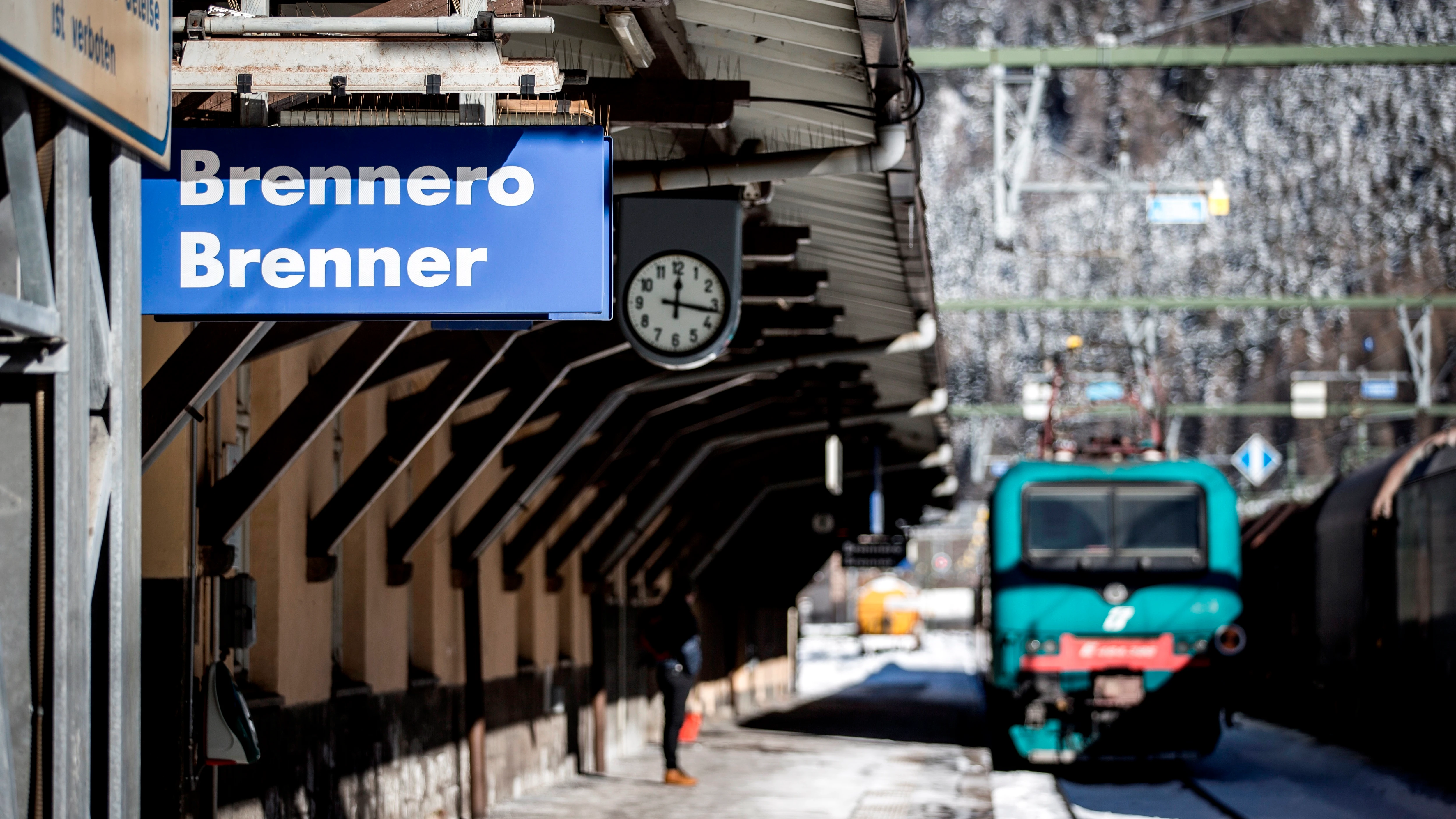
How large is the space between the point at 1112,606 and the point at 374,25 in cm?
1178

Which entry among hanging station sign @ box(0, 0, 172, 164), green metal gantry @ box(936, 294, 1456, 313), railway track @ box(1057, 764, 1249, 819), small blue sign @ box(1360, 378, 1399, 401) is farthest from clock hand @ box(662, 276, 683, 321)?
small blue sign @ box(1360, 378, 1399, 401)

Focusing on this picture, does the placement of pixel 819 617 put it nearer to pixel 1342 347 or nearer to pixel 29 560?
pixel 1342 347

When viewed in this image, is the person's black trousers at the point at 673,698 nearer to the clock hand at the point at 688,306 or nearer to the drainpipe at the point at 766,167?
the clock hand at the point at 688,306

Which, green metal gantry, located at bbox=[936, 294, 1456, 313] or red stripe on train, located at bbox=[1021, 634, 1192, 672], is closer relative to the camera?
red stripe on train, located at bbox=[1021, 634, 1192, 672]

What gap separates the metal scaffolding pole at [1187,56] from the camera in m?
14.6

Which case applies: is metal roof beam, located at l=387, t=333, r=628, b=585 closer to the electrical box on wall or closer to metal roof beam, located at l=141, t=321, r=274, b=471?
the electrical box on wall

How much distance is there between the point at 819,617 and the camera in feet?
353

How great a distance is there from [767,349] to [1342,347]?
407 ft

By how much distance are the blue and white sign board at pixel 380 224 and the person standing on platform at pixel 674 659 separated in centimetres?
927

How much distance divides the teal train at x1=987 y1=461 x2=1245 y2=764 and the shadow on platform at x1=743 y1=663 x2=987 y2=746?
4.46 meters

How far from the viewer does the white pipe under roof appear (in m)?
5.30

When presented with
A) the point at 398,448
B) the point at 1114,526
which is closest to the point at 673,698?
the point at 1114,526

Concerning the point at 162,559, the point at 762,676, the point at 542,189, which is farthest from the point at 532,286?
the point at 762,676

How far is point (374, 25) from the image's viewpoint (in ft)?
17.4
